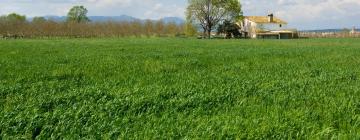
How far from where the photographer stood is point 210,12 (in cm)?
9706

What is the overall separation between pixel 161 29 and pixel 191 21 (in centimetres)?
2261

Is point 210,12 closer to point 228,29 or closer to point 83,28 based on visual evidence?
point 228,29

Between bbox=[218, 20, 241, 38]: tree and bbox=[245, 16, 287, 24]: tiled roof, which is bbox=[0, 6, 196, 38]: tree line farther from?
bbox=[245, 16, 287, 24]: tiled roof

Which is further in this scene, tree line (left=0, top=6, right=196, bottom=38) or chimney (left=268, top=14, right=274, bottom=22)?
chimney (left=268, top=14, right=274, bottom=22)

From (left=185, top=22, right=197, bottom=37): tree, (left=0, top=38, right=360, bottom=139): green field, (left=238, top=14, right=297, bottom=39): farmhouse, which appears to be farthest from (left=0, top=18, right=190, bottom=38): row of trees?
(left=0, top=38, right=360, bottom=139): green field

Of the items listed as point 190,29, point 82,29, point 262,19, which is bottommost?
point 190,29

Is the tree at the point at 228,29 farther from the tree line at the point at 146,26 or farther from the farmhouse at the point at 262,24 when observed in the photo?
the farmhouse at the point at 262,24

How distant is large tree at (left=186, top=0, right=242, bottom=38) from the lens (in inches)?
3809

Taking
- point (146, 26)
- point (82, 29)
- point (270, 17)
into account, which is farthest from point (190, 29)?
point (270, 17)

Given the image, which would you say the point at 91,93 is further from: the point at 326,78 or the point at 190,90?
the point at 326,78

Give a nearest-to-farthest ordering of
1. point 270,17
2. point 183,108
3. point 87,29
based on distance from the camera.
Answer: point 183,108
point 87,29
point 270,17

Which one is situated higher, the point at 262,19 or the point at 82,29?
the point at 262,19

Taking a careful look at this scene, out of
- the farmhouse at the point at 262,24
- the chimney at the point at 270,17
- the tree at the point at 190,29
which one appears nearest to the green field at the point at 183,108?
the tree at the point at 190,29

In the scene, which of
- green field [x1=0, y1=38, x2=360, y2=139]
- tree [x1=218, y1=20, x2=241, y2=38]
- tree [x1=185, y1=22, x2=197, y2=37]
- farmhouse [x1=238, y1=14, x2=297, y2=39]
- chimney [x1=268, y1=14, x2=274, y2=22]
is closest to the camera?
green field [x1=0, y1=38, x2=360, y2=139]
